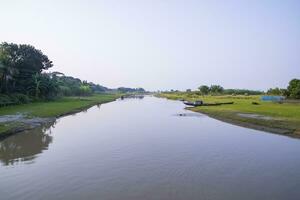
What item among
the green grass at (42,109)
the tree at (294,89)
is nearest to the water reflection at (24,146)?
the green grass at (42,109)

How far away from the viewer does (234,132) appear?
3300 cm

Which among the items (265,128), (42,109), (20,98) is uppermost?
(20,98)

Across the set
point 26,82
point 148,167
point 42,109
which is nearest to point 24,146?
point 148,167

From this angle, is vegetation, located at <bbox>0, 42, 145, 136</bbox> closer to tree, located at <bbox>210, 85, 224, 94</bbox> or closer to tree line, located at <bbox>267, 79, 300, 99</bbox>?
tree line, located at <bbox>267, 79, 300, 99</bbox>

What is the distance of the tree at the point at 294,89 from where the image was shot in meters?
84.0

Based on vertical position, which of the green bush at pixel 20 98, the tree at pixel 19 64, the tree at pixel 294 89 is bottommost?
the green bush at pixel 20 98

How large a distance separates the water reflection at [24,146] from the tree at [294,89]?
74.9 meters

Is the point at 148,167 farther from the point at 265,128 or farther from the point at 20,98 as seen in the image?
the point at 20,98

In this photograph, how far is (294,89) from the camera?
8612cm

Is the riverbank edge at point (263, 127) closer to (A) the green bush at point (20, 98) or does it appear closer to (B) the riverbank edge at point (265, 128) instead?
(B) the riverbank edge at point (265, 128)

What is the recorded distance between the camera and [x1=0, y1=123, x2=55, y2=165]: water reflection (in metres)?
20.1

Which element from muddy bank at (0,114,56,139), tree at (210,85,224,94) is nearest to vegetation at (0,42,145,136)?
muddy bank at (0,114,56,139)

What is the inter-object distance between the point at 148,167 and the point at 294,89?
8100cm

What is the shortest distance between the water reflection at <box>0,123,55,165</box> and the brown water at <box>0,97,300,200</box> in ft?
0.06
